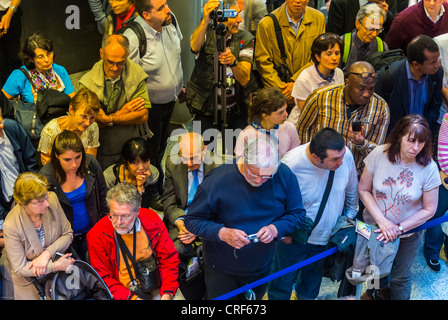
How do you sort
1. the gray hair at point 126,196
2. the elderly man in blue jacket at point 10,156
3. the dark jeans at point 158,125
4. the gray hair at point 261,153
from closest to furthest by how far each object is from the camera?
the gray hair at point 261,153 < the gray hair at point 126,196 < the elderly man in blue jacket at point 10,156 < the dark jeans at point 158,125

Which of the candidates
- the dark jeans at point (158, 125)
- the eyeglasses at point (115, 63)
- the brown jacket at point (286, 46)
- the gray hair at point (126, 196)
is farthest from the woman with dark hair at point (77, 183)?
the brown jacket at point (286, 46)

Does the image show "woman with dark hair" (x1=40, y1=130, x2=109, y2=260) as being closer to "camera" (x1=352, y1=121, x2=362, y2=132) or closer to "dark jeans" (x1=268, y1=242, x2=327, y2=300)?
"dark jeans" (x1=268, y1=242, x2=327, y2=300)

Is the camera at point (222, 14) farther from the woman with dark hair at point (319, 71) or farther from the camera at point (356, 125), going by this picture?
the camera at point (356, 125)

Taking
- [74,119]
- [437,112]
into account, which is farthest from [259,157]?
[437,112]

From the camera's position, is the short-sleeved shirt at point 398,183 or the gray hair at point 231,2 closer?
the short-sleeved shirt at point 398,183

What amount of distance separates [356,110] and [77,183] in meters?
1.89

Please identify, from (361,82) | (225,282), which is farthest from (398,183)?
Result: (225,282)

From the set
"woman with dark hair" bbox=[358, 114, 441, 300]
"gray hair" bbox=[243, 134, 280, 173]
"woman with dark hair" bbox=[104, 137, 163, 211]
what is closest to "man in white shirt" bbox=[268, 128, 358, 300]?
"woman with dark hair" bbox=[358, 114, 441, 300]

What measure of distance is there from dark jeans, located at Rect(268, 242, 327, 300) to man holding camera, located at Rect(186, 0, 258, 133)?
5.03 ft

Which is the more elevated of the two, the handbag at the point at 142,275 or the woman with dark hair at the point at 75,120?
the woman with dark hair at the point at 75,120

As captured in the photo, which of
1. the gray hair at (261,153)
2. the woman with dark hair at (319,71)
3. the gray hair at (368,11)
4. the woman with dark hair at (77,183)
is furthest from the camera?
the gray hair at (368,11)

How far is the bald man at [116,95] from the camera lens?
4355 mm
